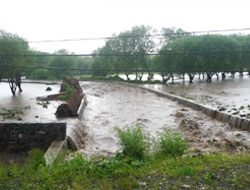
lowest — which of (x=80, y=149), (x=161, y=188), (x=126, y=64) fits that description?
(x=80, y=149)

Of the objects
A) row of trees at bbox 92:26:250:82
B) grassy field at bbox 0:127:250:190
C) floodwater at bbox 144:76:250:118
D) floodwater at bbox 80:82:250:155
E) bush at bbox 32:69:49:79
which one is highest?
row of trees at bbox 92:26:250:82

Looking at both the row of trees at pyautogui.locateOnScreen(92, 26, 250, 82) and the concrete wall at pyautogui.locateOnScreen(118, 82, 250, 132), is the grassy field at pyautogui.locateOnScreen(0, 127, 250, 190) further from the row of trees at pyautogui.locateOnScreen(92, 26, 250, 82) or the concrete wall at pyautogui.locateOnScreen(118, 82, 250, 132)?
the row of trees at pyautogui.locateOnScreen(92, 26, 250, 82)

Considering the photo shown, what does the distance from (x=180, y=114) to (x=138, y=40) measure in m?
34.5

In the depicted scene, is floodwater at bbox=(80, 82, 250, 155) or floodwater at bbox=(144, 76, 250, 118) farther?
floodwater at bbox=(144, 76, 250, 118)

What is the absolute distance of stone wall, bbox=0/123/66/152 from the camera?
8281 millimetres

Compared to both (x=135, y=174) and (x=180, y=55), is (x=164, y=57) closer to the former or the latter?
(x=180, y=55)

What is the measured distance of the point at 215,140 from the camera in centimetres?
878

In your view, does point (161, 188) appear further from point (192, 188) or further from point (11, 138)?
point (11, 138)

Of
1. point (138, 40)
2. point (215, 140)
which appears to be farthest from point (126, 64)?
point (215, 140)

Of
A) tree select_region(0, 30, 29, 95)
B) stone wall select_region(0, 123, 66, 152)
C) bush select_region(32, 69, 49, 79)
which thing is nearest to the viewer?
stone wall select_region(0, 123, 66, 152)

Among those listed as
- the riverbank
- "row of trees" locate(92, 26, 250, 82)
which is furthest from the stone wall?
"row of trees" locate(92, 26, 250, 82)

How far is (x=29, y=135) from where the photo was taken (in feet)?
27.2

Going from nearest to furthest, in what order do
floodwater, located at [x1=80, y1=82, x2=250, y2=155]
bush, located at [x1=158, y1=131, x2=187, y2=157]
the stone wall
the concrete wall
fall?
bush, located at [x1=158, y1=131, x2=187, y2=157] → the stone wall → floodwater, located at [x1=80, y1=82, x2=250, y2=155] → the concrete wall

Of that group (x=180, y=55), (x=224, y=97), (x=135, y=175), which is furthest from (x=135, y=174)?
(x=180, y=55)
